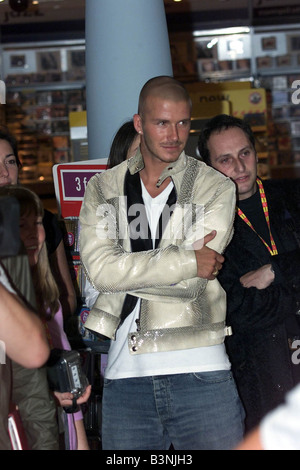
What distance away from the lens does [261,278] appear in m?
2.23

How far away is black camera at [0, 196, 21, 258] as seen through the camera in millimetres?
1254

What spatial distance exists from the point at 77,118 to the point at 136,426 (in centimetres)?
419

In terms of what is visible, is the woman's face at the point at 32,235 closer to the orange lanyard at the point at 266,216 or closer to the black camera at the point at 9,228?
the black camera at the point at 9,228

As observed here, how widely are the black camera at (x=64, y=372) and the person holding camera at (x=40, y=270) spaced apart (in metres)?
0.03

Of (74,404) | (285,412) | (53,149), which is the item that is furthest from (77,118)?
(285,412)

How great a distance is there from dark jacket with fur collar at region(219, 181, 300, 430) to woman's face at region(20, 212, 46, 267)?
2.39 ft

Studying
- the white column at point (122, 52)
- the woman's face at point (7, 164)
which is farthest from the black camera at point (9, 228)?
the white column at point (122, 52)

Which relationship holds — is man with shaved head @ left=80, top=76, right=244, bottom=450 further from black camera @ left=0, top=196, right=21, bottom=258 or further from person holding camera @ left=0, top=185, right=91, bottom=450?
black camera @ left=0, top=196, right=21, bottom=258

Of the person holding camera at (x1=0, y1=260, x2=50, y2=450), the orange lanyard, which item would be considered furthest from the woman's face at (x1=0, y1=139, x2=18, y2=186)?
the person holding camera at (x1=0, y1=260, x2=50, y2=450)

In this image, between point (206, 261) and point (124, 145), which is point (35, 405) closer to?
point (206, 261)

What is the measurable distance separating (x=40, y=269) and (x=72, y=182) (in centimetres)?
144

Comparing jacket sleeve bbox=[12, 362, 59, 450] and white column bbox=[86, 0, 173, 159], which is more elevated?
white column bbox=[86, 0, 173, 159]

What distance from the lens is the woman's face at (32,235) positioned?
1.68 metres

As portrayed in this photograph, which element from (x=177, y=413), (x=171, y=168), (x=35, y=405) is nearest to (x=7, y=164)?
(x=171, y=168)
